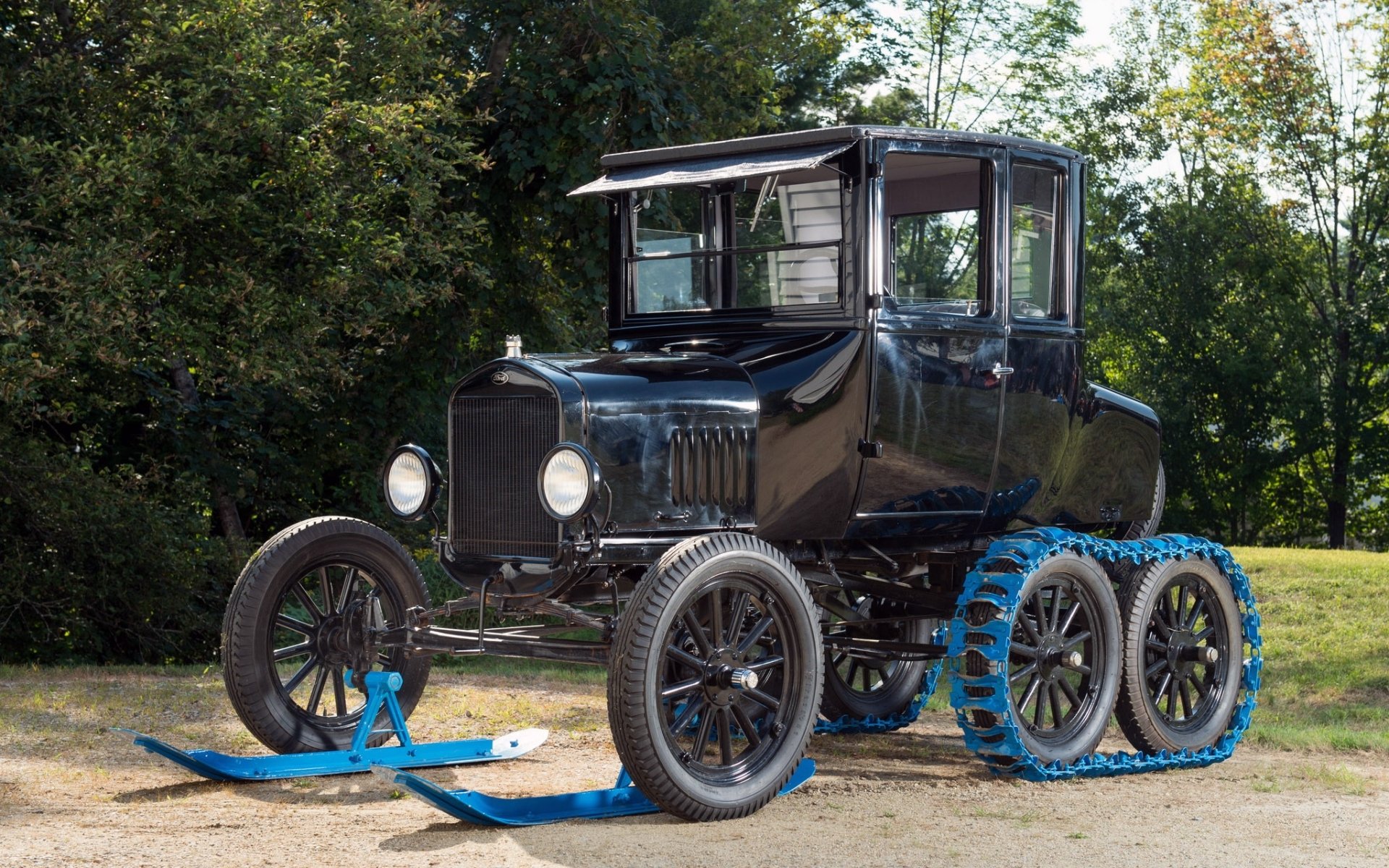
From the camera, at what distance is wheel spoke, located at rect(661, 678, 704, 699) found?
581 cm

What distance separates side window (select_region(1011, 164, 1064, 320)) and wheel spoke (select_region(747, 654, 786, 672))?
2.05 meters

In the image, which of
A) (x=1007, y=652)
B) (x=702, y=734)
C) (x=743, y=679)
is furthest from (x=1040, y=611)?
(x=702, y=734)

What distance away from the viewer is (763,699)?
6.07 m

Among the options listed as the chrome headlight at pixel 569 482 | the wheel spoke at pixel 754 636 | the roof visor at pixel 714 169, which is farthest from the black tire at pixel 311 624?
the roof visor at pixel 714 169

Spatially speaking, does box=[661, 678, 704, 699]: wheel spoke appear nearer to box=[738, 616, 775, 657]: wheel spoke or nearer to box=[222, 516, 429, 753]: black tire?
box=[738, 616, 775, 657]: wheel spoke

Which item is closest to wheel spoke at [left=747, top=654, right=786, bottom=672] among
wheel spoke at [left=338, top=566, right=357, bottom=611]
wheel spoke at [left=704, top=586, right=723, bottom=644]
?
wheel spoke at [left=704, top=586, right=723, bottom=644]

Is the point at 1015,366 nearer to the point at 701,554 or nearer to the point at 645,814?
the point at 701,554

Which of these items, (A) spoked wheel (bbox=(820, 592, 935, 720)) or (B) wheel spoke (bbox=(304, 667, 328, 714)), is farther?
(A) spoked wheel (bbox=(820, 592, 935, 720))

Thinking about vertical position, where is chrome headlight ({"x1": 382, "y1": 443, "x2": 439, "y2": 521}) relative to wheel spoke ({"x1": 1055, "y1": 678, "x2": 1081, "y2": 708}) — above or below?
above

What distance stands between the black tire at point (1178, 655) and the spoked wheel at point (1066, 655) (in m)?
0.19

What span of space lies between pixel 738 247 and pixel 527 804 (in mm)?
2933

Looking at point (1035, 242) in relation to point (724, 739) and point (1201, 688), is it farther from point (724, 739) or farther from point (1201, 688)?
point (724, 739)

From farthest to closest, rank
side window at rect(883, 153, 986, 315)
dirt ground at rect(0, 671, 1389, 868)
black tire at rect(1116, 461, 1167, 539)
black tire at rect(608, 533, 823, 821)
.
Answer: black tire at rect(1116, 461, 1167, 539) → side window at rect(883, 153, 986, 315) → black tire at rect(608, 533, 823, 821) → dirt ground at rect(0, 671, 1389, 868)

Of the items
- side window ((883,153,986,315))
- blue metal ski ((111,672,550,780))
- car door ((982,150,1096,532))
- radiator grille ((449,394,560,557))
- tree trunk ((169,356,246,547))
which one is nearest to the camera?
radiator grille ((449,394,560,557))
